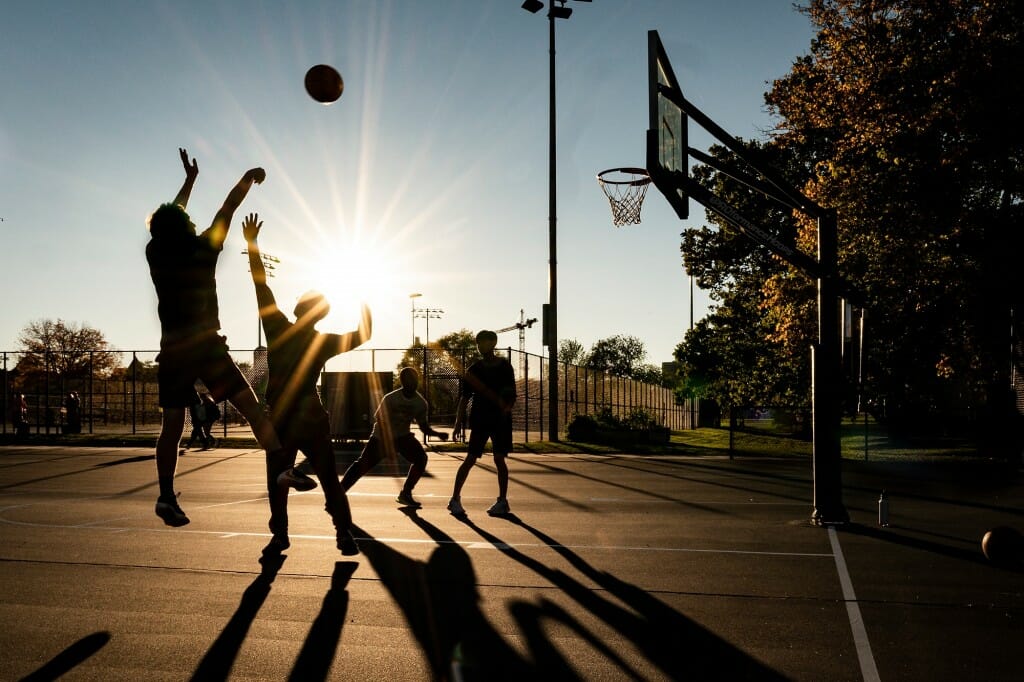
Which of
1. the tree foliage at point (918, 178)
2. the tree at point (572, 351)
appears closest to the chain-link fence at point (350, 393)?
the tree foliage at point (918, 178)

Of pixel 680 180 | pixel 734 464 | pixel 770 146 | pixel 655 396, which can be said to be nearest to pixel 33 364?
pixel 655 396

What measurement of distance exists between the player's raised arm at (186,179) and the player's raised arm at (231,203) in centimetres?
23

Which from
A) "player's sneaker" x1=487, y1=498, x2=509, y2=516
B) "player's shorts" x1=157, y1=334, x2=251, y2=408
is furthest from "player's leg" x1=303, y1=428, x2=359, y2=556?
"player's sneaker" x1=487, y1=498, x2=509, y2=516

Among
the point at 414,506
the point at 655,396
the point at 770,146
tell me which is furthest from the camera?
the point at 655,396

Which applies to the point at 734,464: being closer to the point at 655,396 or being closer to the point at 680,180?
the point at 680,180

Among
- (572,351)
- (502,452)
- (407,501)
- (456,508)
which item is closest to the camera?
(502,452)

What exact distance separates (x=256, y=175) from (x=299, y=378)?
1.53 m

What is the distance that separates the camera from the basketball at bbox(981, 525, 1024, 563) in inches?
251

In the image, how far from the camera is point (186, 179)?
18.5ft

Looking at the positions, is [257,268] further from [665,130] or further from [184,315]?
[665,130]

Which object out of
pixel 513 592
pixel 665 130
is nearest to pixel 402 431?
pixel 665 130

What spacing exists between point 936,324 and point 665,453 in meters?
8.26

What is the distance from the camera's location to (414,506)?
10406mm

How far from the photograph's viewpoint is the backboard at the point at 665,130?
9133mm
